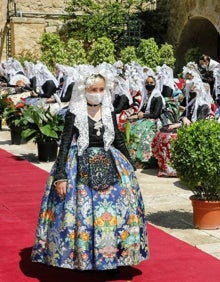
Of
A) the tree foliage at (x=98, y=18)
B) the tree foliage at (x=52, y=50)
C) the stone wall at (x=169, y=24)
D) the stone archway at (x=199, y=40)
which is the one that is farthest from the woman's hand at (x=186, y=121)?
the tree foliage at (x=98, y=18)

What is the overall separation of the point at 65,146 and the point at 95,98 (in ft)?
1.34

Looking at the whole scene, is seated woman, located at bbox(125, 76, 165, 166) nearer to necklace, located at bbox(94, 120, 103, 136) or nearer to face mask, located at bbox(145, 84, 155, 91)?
face mask, located at bbox(145, 84, 155, 91)

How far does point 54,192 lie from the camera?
4625mm

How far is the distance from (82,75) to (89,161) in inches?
24.6

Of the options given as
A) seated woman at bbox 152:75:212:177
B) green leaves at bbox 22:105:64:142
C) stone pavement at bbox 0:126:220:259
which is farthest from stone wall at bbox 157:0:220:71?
stone pavement at bbox 0:126:220:259

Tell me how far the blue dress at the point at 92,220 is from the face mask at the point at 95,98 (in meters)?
0.37

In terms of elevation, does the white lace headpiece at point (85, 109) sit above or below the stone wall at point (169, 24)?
below

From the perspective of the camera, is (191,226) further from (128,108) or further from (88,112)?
(128,108)

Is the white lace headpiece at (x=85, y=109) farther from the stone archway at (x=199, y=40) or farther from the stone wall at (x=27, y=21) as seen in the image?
the stone wall at (x=27, y=21)

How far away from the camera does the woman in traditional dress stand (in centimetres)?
447

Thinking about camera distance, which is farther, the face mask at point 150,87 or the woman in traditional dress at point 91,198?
the face mask at point 150,87

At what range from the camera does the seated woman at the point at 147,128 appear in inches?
376

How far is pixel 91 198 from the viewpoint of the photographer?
4.52m

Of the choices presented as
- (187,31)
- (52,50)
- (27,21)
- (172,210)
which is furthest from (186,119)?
(27,21)
